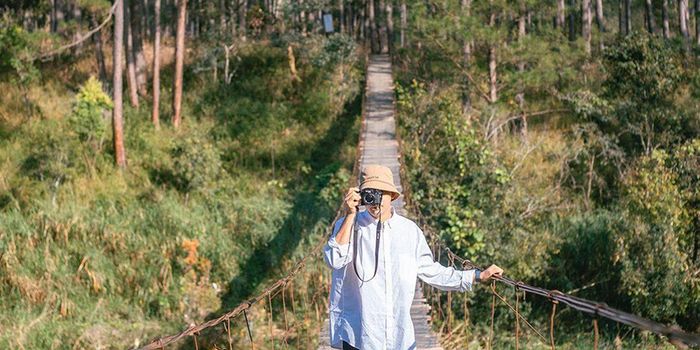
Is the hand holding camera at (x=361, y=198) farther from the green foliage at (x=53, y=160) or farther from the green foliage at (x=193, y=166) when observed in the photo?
the green foliage at (x=53, y=160)

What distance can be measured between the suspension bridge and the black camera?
0.60m

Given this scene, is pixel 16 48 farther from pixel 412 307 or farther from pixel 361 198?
pixel 361 198

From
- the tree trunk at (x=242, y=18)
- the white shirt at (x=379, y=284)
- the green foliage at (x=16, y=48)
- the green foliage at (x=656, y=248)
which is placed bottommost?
the green foliage at (x=656, y=248)

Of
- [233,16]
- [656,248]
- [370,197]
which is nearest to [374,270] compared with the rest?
[370,197]

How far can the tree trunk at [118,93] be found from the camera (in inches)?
444

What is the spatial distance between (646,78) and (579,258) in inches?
120

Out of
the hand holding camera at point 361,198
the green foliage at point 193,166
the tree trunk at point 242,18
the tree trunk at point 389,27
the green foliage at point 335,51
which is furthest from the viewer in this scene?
the tree trunk at point 389,27

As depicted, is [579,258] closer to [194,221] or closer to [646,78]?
[646,78]

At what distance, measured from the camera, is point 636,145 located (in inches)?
444

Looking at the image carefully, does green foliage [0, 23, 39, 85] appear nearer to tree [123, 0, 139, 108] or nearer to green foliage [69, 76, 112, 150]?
green foliage [69, 76, 112, 150]

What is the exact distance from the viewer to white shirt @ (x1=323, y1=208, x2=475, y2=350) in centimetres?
258

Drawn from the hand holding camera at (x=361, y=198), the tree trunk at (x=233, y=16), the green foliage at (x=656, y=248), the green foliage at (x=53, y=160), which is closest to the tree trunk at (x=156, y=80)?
the green foliage at (x=53, y=160)

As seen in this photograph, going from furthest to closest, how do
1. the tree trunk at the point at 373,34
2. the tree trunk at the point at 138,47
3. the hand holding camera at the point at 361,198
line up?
the tree trunk at the point at 373,34
the tree trunk at the point at 138,47
the hand holding camera at the point at 361,198

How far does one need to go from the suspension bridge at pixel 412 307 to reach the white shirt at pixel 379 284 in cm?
41
